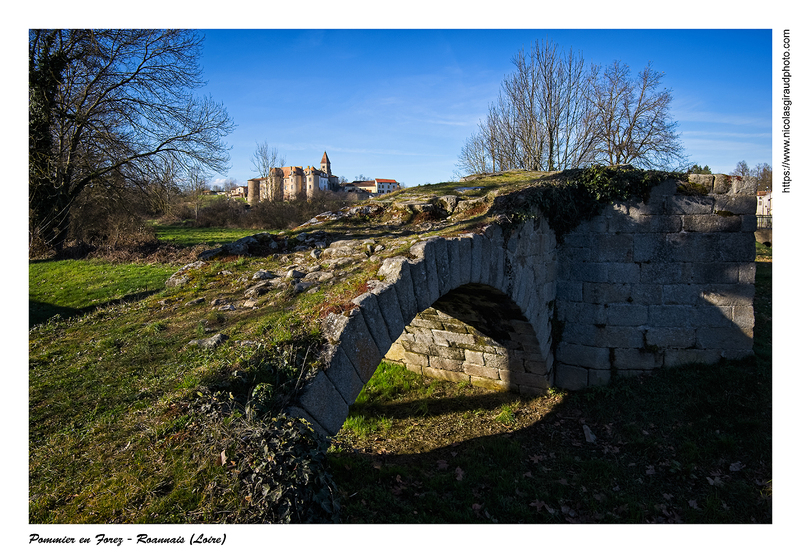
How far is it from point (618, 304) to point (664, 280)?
2.68 feet

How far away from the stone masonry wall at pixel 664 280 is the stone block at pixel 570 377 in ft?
0.37

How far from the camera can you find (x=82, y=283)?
32.2ft

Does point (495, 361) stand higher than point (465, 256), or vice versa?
point (465, 256)

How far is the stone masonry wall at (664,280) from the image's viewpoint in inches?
277

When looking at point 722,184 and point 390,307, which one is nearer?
point 390,307

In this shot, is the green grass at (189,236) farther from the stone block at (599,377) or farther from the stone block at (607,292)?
the stone block at (599,377)

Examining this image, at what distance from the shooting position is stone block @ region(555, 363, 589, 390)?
7648 mm

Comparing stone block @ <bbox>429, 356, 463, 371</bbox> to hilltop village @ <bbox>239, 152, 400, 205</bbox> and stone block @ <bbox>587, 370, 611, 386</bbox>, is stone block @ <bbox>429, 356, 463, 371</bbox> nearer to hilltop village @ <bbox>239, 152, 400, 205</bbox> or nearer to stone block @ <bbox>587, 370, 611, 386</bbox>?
stone block @ <bbox>587, 370, 611, 386</bbox>

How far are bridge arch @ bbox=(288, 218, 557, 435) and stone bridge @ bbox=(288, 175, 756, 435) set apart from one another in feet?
0.11

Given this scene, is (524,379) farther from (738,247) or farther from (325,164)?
(325,164)

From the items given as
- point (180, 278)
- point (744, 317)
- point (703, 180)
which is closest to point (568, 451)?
point (744, 317)

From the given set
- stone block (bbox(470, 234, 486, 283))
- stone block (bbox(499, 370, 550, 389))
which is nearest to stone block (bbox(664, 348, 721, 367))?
stone block (bbox(499, 370, 550, 389))

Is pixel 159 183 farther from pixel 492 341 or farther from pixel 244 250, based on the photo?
pixel 492 341

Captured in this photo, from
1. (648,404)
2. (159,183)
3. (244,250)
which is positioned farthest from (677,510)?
(159,183)
